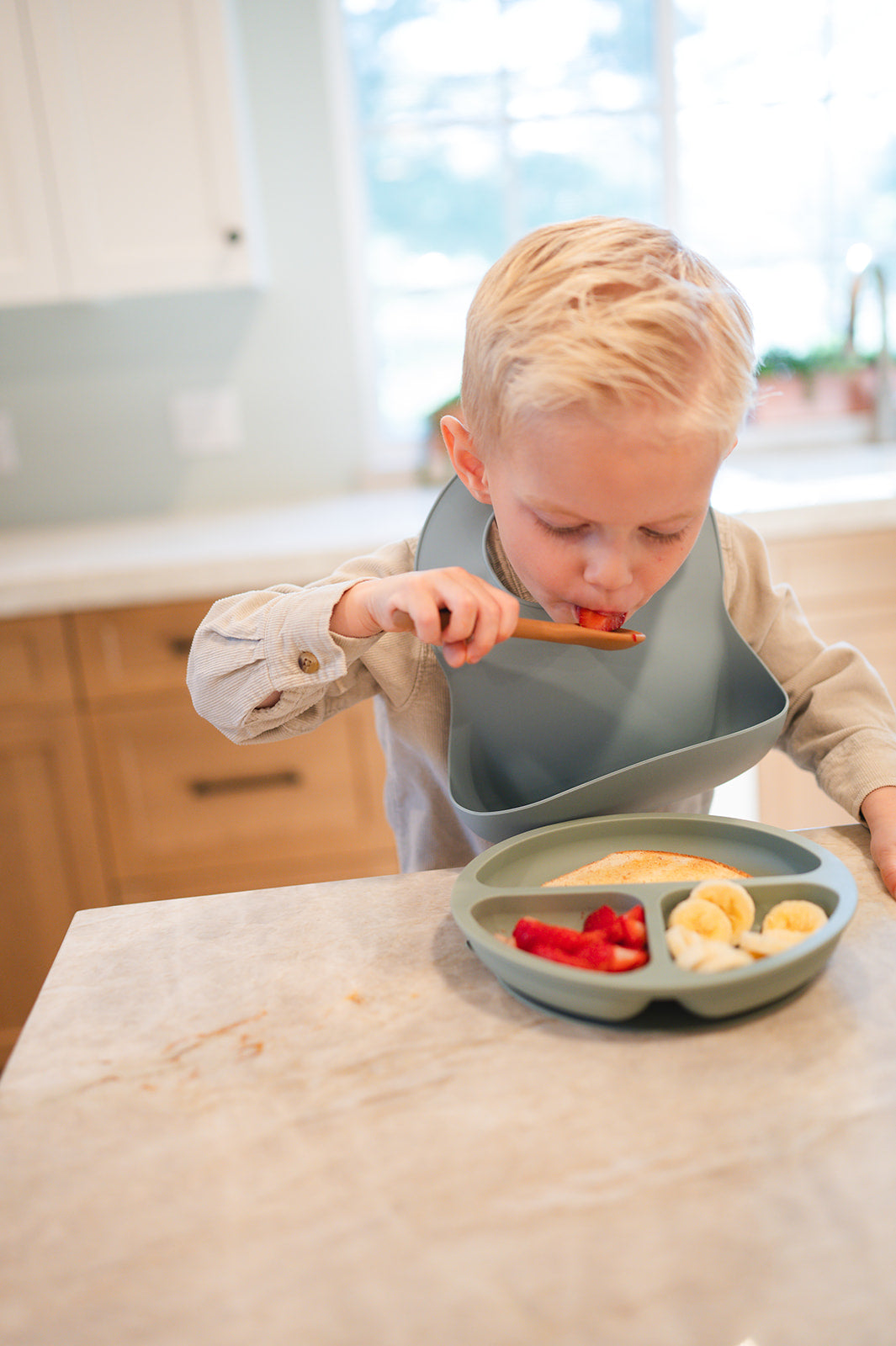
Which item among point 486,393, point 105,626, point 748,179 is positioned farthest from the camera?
point 748,179

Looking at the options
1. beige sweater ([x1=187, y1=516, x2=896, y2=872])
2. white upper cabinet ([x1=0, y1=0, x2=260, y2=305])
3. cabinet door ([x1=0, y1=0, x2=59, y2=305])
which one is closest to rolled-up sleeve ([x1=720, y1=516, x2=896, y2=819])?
beige sweater ([x1=187, y1=516, x2=896, y2=872])

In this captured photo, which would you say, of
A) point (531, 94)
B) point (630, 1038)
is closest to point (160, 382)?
point (531, 94)

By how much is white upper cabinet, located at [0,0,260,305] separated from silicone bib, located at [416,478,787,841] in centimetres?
118

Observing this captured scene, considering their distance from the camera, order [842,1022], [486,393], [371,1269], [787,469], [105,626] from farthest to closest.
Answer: [787,469] → [105,626] → [486,393] → [842,1022] → [371,1269]

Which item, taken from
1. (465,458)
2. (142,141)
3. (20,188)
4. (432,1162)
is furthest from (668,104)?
(432,1162)

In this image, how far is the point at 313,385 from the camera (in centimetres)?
229

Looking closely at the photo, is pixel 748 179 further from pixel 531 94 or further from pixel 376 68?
pixel 376 68

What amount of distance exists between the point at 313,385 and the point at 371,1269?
6.90ft

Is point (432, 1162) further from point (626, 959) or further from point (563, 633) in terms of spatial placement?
point (563, 633)

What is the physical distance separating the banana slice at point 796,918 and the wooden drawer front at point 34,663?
136cm

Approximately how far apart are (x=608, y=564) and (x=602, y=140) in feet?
6.47

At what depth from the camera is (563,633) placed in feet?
2.45

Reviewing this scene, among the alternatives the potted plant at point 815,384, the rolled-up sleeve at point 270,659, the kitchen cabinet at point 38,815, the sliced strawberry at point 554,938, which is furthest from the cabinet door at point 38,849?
the potted plant at point 815,384

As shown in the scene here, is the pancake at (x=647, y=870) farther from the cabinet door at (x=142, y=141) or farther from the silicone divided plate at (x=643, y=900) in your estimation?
the cabinet door at (x=142, y=141)
